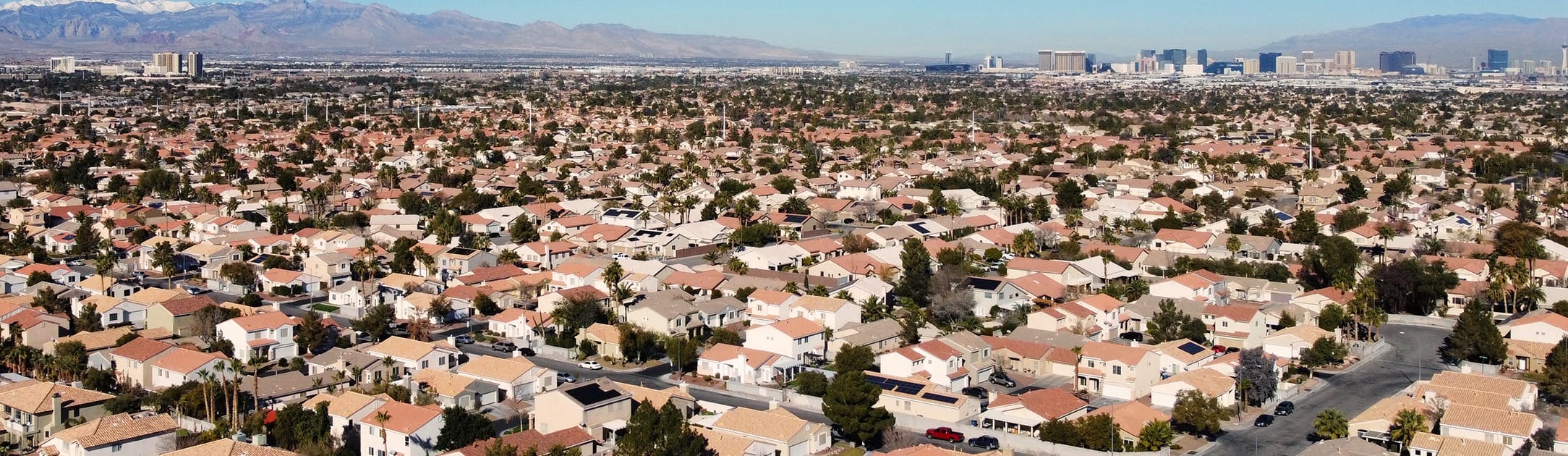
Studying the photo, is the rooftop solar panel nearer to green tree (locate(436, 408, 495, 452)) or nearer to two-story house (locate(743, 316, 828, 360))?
two-story house (locate(743, 316, 828, 360))

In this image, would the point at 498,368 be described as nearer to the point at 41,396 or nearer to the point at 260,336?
the point at 260,336

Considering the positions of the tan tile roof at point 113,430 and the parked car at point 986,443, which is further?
the parked car at point 986,443

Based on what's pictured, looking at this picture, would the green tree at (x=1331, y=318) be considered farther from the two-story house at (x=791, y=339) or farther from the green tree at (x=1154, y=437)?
the two-story house at (x=791, y=339)

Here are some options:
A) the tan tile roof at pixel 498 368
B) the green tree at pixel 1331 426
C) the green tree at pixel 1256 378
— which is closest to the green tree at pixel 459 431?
the tan tile roof at pixel 498 368

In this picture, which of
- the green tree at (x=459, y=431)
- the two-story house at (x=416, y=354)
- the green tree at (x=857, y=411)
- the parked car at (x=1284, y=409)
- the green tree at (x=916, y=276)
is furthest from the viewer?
the green tree at (x=916, y=276)

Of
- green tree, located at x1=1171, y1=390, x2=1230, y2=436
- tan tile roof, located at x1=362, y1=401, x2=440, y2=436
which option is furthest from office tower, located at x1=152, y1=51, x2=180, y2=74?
green tree, located at x1=1171, y1=390, x2=1230, y2=436

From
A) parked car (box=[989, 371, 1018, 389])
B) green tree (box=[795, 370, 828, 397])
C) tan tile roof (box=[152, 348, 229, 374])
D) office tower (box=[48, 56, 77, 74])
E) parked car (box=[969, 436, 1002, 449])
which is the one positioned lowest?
parked car (box=[969, 436, 1002, 449])

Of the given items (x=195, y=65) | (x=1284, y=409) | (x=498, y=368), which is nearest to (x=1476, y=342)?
(x=1284, y=409)
